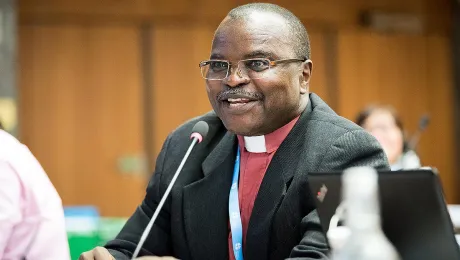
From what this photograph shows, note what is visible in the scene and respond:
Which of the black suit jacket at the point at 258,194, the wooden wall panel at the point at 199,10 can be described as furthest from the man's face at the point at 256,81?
the wooden wall panel at the point at 199,10

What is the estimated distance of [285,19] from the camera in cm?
225

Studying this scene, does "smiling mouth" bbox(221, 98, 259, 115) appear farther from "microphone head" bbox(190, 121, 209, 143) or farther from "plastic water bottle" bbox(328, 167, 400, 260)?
"plastic water bottle" bbox(328, 167, 400, 260)

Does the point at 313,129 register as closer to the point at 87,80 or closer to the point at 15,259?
the point at 15,259

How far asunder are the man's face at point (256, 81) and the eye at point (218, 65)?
16 mm

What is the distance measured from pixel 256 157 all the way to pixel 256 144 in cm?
4

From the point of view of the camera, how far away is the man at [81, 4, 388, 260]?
2.11 metres

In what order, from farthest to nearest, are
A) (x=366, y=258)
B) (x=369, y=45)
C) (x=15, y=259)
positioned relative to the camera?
1. (x=369, y=45)
2. (x=15, y=259)
3. (x=366, y=258)

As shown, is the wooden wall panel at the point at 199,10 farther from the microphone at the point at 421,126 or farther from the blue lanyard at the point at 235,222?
the blue lanyard at the point at 235,222

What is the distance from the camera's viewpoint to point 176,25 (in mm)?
7215

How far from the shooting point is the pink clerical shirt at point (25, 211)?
5.45 ft

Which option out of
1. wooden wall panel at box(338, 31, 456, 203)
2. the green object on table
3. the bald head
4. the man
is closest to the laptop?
the man

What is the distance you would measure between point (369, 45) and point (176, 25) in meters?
2.09

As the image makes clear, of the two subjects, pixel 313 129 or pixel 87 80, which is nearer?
pixel 313 129

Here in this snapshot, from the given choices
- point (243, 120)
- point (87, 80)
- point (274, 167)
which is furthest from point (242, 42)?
point (87, 80)
